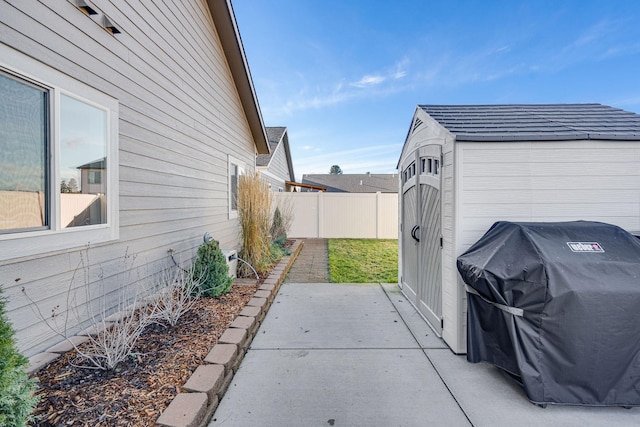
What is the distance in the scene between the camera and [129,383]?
197 centimetres

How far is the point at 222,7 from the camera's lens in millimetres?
5410

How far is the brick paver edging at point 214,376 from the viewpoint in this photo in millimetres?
1731

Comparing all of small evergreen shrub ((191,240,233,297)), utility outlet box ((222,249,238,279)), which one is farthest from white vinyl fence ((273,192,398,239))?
small evergreen shrub ((191,240,233,297))

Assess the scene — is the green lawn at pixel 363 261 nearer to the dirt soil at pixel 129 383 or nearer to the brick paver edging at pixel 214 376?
the brick paver edging at pixel 214 376

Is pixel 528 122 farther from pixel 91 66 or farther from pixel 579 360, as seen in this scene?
pixel 91 66

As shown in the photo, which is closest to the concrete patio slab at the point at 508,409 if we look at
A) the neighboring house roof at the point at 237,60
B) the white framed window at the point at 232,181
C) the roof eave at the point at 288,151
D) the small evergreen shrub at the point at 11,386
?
the small evergreen shrub at the point at 11,386

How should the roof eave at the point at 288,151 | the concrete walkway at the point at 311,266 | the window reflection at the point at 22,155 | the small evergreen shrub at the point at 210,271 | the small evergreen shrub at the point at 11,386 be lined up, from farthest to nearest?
the roof eave at the point at 288,151, the concrete walkway at the point at 311,266, the small evergreen shrub at the point at 210,271, the window reflection at the point at 22,155, the small evergreen shrub at the point at 11,386

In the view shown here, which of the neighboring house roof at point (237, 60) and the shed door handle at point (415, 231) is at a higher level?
the neighboring house roof at point (237, 60)

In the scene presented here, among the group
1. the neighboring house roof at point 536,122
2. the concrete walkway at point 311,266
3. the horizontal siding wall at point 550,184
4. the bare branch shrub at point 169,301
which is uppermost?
the neighboring house roof at point 536,122

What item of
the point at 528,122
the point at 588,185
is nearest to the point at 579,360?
the point at 588,185

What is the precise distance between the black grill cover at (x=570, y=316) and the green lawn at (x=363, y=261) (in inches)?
139

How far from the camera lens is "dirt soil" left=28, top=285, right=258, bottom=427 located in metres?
1.66

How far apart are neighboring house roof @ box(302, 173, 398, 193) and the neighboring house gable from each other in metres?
8.99

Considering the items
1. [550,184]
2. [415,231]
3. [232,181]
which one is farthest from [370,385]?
[232,181]
